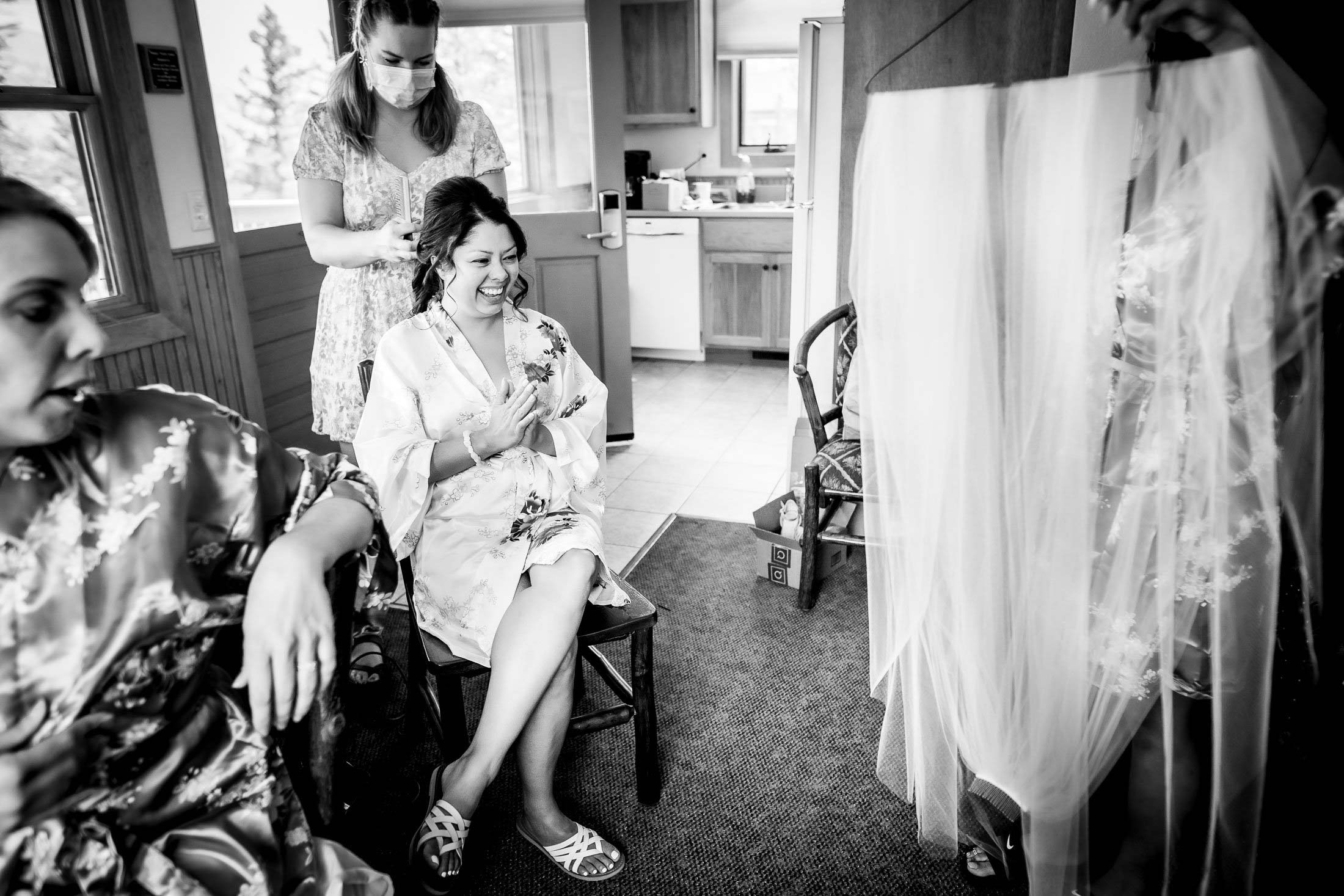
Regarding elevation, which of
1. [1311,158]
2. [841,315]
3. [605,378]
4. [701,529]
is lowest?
[701,529]

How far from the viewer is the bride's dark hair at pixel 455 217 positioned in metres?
1.75

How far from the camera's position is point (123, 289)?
252cm

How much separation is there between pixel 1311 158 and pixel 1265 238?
0.09 meters

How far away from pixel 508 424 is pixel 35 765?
0.98m

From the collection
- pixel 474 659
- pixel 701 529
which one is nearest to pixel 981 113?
pixel 474 659

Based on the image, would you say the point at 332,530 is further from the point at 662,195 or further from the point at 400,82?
the point at 662,195

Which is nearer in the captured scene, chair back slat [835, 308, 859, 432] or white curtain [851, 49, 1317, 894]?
→ white curtain [851, 49, 1317, 894]

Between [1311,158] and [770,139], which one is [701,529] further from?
[770,139]

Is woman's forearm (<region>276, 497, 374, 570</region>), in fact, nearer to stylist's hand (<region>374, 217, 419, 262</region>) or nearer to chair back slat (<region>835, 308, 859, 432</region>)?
stylist's hand (<region>374, 217, 419, 262</region>)

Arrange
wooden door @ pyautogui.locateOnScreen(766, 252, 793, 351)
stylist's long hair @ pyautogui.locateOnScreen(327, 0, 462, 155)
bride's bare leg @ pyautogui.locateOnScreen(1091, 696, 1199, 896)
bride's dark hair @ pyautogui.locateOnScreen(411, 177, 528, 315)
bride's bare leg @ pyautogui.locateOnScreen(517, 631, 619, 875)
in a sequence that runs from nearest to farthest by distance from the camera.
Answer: bride's bare leg @ pyautogui.locateOnScreen(1091, 696, 1199, 896), bride's bare leg @ pyautogui.locateOnScreen(517, 631, 619, 875), bride's dark hair @ pyautogui.locateOnScreen(411, 177, 528, 315), stylist's long hair @ pyautogui.locateOnScreen(327, 0, 462, 155), wooden door @ pyautogui.locateOnScreen(766, 252, 793, 351)

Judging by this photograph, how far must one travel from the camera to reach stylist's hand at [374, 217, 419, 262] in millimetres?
1968

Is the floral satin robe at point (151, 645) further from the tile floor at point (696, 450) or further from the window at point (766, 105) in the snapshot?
the window at point (766, 105)

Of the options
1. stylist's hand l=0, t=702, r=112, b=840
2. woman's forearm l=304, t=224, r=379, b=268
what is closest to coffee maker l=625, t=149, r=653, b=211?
woman's forearm l=304, t=224, r=379, b=268

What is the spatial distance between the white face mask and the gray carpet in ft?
4.56
